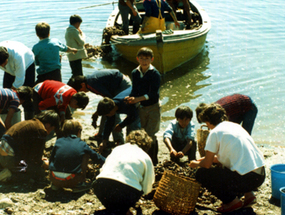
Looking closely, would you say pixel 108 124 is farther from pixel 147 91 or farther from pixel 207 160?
pixel 207 160

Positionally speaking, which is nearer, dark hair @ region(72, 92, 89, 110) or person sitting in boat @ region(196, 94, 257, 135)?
person sitting in boat @ region(196, 94, 257, 135)

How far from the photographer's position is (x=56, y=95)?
526 cm

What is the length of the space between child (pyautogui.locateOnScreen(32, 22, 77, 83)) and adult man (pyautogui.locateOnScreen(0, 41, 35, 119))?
1.31 feet

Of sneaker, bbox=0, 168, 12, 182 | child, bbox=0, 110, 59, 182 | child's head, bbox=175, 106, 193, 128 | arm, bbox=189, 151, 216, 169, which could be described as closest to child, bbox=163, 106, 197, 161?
child's head, bbox=175, 106, 193, 128

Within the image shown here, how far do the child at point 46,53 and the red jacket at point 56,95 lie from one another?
3.31 ft

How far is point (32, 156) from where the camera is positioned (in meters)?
4.34

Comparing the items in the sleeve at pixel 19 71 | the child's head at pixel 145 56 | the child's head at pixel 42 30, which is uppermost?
the child's head at pixel 42 30

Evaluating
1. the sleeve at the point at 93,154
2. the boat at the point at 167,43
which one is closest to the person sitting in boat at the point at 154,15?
the boat at the point at 167,43

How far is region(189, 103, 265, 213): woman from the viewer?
3.59m

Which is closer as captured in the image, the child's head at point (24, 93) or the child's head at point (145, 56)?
the child's head at point (145, 56)

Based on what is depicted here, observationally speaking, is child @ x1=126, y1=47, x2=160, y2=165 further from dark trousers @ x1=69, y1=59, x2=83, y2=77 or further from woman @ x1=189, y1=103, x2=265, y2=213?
dark trousers @ x1=69, y1=59, x2=83, y2=77

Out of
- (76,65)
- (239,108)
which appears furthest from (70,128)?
(76,65)

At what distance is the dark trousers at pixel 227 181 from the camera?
3676mm

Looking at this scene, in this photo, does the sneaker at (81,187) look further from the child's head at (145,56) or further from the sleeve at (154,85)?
the child's head at (145,56)
